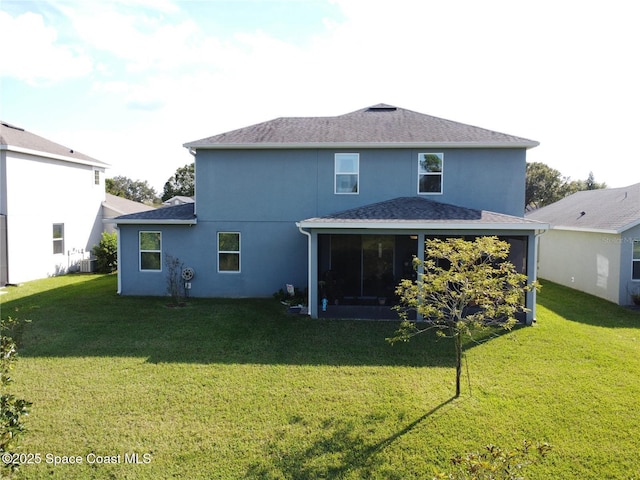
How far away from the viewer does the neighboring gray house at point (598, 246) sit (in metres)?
13.8

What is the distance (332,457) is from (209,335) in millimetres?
5621

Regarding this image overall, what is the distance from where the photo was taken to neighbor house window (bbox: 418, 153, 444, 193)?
13.6m

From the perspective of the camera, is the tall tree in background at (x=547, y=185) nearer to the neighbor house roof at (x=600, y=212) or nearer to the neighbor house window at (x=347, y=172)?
the neighbor house roof at (x=600, y=212)

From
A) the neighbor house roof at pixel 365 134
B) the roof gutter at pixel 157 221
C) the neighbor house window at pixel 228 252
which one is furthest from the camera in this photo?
the neighbor house window at pixel 228 252

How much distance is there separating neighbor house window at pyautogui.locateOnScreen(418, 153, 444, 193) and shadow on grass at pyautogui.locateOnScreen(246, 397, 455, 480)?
31.0 feet

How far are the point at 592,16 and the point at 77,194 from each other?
2214 cm

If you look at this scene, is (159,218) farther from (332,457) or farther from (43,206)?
(332,457)

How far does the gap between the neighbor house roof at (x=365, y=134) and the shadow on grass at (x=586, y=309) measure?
18.6 ft

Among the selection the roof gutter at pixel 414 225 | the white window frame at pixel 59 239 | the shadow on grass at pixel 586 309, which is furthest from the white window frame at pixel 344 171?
the white window frame at pixel 59 239

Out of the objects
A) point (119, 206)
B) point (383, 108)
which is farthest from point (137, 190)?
point (383, 108)

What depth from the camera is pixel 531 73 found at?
40.2ft

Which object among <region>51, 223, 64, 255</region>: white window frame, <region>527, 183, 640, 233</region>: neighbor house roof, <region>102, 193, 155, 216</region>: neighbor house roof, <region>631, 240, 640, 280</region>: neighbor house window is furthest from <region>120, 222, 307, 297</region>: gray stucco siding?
<region>631, 240, 640, 280</region>: neighbor house window

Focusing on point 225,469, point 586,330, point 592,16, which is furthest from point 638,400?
point 592,16

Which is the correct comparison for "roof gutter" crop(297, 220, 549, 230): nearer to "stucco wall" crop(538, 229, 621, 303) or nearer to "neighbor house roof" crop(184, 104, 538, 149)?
"neighbor house roof" crop(184, 104, 538, 149)
